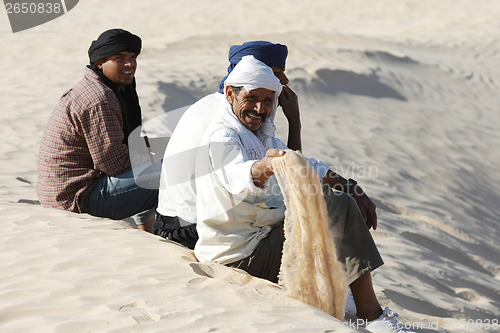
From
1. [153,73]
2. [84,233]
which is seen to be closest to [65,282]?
[84,233]

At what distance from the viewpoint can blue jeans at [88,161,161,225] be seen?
5.04 metres

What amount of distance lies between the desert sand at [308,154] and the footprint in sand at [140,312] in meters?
0.01

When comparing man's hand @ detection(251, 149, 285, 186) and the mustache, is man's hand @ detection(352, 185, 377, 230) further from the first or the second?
man's hand @ detection(251, 149, 285, 186)

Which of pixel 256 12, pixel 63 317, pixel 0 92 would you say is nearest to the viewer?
pixel 63 317

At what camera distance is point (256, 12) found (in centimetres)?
2419

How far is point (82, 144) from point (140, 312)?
2.04 meters

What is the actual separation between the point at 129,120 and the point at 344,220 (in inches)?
87.3

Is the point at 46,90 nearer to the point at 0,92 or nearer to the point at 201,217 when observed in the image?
the point at 0,92

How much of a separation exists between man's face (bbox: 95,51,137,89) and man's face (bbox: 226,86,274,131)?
173 cm

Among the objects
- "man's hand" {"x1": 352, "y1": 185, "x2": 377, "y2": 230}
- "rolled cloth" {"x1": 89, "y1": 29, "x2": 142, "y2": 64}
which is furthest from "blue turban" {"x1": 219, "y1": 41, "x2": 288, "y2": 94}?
"man's hand" {"x1": 352, "y1": 185, "x2": 377, "y2": 230}

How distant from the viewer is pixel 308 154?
9578 millimetres

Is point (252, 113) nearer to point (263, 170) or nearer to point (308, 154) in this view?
point (263, 170)

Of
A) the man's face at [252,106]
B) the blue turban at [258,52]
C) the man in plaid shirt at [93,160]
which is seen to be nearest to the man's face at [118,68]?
the man in plaid shirt at [93,160]

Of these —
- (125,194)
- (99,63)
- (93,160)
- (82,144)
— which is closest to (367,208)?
(125,194)
